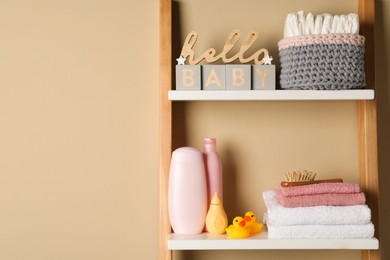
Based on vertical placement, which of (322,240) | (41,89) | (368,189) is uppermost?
(41,89)

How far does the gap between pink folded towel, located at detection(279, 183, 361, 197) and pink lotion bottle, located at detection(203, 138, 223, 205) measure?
0.58 feet

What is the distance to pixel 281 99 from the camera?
157cm

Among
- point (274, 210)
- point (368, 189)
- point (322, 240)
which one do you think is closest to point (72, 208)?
point (274, 210)

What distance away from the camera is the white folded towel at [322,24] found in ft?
5.10

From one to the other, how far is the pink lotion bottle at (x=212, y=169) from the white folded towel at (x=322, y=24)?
37 centimetres

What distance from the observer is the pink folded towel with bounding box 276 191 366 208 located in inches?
61.0

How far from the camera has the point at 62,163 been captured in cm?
172

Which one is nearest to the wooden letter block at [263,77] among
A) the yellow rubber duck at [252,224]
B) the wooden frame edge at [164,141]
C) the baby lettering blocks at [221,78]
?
the baby lettering blocks at [221,78]

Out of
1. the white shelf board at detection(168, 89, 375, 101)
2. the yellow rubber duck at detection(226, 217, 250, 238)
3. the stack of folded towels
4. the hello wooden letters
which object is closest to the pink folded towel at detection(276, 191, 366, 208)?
the stack of folded towels

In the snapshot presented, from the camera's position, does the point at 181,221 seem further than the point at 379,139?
No

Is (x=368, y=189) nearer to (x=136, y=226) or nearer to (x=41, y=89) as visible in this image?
(x=136, y=226)

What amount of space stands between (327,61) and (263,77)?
0.17 meters

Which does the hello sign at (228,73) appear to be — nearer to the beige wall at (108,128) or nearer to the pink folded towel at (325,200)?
the beige wall at (108,128)

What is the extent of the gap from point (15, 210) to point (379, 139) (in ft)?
3.44
